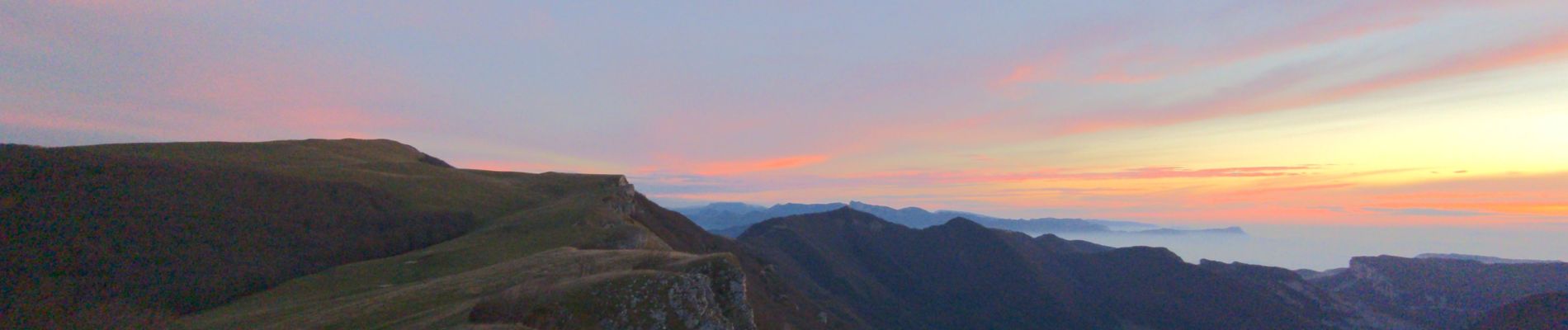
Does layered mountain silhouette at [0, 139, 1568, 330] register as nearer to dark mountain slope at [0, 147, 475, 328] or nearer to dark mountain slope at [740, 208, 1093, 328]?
dark mountain slope at [0, 147, 475, 328]

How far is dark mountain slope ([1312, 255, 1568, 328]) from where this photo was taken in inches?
6693

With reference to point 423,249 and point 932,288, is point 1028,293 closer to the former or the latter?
point 932,288

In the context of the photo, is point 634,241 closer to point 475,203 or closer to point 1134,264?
point 475,203

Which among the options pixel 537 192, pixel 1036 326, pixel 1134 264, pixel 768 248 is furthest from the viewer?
pixel 1134 264

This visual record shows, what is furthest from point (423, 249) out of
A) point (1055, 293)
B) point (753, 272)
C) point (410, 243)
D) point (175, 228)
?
point (1055, 293)

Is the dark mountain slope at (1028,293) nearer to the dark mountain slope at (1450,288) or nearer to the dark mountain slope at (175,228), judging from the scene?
the dark mountain slope at (1450,288)

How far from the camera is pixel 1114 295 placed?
18125cm

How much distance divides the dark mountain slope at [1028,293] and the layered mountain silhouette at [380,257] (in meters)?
1.12

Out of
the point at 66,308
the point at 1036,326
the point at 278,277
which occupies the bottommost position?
the point at 1036,326

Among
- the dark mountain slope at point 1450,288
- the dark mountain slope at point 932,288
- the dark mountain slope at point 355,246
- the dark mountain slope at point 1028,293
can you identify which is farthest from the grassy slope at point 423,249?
the dark mountain slope at point 1450,288

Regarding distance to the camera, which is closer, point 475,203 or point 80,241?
point 80,241

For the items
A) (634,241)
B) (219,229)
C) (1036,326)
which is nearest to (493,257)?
(634,241)

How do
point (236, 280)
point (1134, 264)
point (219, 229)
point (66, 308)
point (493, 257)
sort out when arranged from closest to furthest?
point (66, 308) → point (493, 257) → point (236, 280) → point (219, 229) → point (1134, 264)

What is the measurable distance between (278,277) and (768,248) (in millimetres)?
126702
